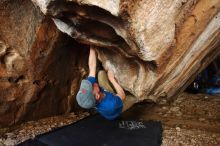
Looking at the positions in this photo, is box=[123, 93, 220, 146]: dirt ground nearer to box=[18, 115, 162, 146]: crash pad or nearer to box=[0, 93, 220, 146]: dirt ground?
box=[0, 93, 220, 146]: dirt ground

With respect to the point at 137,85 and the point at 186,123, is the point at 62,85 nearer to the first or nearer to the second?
the point at 137,85

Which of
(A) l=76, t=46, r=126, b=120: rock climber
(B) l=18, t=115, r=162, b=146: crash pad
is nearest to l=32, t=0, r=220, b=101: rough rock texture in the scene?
(A) l=76, t=46, r=126, b=120: rock climber

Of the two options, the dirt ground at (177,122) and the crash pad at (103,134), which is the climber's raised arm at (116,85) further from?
the dirt ground at (177,122)

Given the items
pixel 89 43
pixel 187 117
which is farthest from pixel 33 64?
pixel 187 117

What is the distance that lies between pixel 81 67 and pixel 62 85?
39 centimetres

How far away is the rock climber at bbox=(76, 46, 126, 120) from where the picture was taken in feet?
A: 11.7

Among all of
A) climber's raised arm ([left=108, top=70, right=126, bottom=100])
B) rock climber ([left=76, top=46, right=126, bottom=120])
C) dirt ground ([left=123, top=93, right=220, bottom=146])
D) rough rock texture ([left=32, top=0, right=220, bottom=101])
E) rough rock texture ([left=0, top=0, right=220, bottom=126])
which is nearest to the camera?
rough rock texture ([left=32, top=0, right=220, bottom=101])

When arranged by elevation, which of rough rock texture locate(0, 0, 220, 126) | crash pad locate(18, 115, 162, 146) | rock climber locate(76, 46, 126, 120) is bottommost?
crash pad locate(18, 115, 162, 146)

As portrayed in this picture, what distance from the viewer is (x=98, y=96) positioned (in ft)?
12.3

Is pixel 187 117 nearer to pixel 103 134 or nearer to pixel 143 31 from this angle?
pixel 103 134

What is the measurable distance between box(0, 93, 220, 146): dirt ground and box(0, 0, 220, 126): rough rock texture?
194 mm

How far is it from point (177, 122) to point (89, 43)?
214cm

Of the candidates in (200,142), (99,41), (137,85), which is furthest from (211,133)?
(99,41)

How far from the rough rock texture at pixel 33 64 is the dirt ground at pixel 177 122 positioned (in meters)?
0.20
